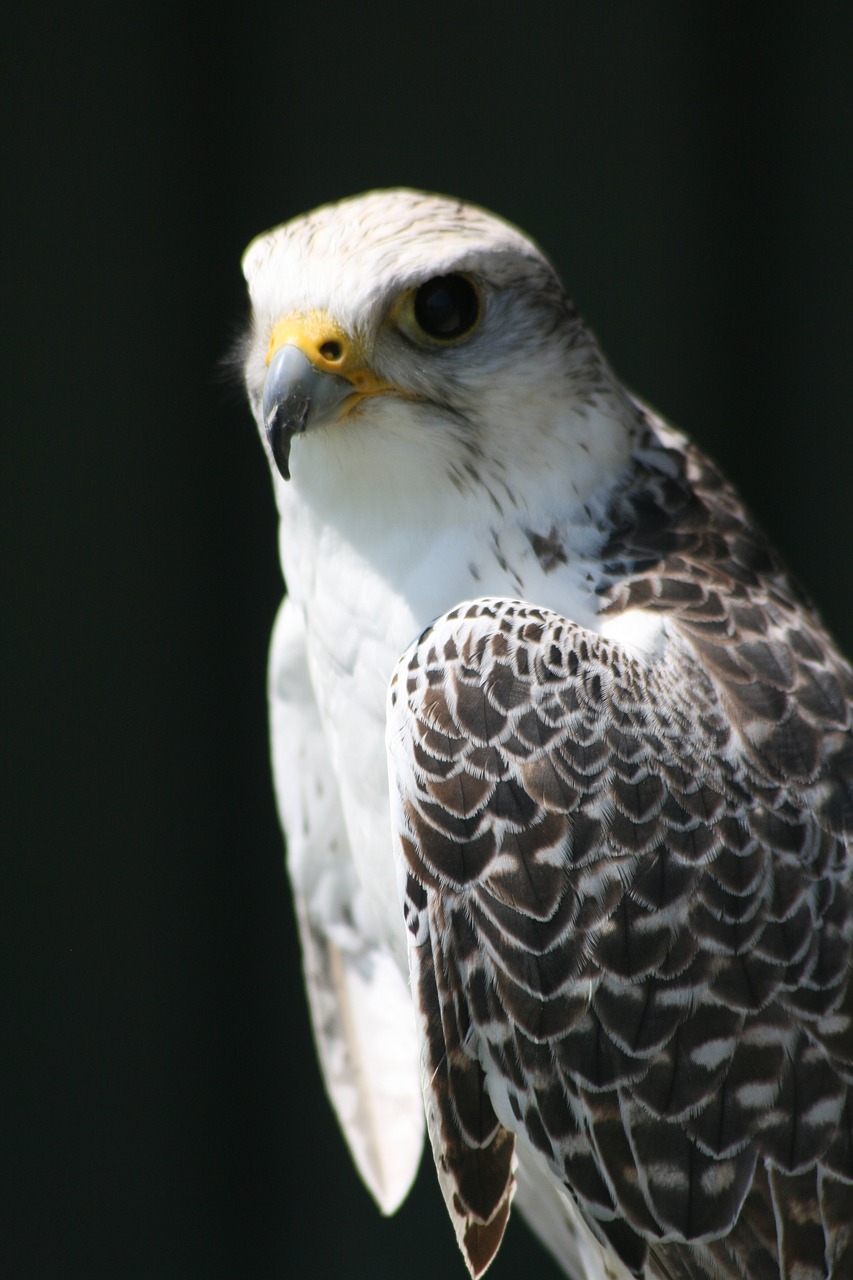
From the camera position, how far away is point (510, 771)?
1.67 m

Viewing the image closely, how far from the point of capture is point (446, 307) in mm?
1859

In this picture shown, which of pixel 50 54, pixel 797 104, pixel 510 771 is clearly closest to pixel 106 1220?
pixel 510 771

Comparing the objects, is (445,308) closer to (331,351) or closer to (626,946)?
(331,351)

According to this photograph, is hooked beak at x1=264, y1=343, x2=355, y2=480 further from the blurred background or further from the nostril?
the blurred background

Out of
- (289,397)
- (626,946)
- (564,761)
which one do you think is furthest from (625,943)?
(289,397)

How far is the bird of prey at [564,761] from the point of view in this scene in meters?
1.68

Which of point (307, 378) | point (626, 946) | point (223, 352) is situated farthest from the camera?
point (223, 352)

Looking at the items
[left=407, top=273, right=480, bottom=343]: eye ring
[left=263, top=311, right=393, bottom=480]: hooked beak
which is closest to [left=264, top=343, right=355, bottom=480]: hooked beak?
[left=263, top=311, right=393, bottom=480]: hooked beak

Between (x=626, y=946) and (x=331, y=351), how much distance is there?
2.73ft

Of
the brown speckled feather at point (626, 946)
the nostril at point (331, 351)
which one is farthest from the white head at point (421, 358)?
the brown speckled feather at point (626, 946)

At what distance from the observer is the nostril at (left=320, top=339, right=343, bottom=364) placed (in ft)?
5.90

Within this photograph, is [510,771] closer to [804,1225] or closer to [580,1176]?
[580,1176]

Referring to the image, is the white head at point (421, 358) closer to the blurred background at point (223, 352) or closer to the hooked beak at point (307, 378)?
the hooked beak at point (307, 378)

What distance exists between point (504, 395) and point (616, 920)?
715 mm
